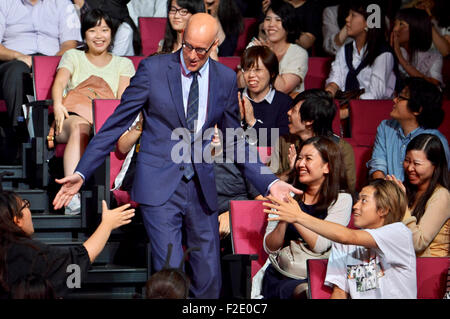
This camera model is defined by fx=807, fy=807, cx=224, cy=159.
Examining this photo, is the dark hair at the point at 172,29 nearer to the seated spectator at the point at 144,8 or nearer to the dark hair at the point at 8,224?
the seated spectator at the point at 144,8

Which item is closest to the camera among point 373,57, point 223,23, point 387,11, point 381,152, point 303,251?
point 303,251

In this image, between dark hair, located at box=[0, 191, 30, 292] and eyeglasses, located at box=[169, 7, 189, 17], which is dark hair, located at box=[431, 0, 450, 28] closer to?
eyeglasses, located at box=[169, 7, 189, 17]

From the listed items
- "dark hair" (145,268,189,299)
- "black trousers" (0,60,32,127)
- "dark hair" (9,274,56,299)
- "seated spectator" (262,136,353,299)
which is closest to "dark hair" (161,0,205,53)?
"black trousers" (0,60,32,127)

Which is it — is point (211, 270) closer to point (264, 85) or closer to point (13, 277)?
point (13, 277)

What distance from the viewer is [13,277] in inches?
103

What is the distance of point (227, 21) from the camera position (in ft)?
17.4

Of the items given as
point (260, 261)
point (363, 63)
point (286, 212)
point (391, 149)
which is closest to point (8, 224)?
point (286, 212)

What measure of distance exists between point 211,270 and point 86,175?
0.61 metres

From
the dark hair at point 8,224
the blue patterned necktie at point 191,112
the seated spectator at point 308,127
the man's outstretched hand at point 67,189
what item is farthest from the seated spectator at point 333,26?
the dark hair at point 8,224

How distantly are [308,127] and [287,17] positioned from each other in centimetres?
125

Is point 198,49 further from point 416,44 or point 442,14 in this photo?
point 442,14

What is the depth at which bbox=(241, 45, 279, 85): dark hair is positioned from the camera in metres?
4.41

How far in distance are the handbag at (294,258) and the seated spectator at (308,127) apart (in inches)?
27.5

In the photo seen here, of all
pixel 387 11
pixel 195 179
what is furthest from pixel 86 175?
pixel 387 11
